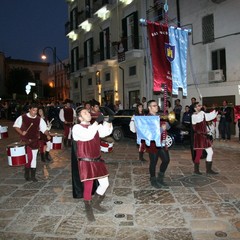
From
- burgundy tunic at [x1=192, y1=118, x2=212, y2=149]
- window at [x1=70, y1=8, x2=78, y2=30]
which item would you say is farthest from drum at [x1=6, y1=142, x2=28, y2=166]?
window at [x1=70, y1=8, x2=78, y2=30]

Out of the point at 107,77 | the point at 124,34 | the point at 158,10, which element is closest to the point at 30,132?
the point at 158,10

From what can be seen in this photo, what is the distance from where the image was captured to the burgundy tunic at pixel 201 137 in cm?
739

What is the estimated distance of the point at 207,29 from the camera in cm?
1669

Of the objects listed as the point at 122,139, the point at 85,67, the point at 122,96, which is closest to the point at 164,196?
the point at 122,139

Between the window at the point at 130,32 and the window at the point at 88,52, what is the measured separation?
18.9ft

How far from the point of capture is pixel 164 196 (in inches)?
238

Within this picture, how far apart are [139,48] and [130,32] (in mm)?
2217

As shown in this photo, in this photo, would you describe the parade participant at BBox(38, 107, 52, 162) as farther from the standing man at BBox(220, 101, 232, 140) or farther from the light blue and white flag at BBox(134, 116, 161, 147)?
the standing man at BBox(220, 101, 232, 140)

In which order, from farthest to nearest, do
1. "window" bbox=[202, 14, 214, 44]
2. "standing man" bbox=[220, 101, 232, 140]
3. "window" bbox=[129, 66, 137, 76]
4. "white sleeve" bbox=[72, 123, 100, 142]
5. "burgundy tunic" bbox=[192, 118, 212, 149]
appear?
"window" bbox=[129, 66, 137, 76]
"window" bbox=[202, 14, 214, 44]
"standing man" bbox=[220, 101, 232, 140]
"burgundy tunic" bbox=[192, 118, 212, 149]
"white sleeve" bbox=[72, 123, 100, 142]

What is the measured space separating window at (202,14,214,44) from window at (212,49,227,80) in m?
0.72

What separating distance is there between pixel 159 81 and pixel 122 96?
16318 millimetres

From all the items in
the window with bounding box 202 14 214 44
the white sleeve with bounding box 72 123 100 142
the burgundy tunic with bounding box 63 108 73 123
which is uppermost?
the window with bounding box 202 14 214 44

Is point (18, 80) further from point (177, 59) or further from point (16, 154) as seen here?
point (177, 59)

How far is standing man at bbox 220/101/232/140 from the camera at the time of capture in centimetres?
1358
